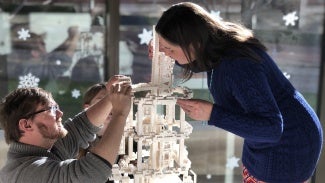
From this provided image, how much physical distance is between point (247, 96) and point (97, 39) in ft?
4.21

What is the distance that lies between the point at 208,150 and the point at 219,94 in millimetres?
1344

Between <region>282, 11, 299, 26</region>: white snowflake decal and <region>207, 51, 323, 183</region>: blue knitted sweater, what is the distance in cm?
120

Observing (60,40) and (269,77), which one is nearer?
(269,77)

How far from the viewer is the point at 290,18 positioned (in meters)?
2.32

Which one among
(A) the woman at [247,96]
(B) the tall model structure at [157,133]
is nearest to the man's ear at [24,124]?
(B) the tall model structure at [157,133]

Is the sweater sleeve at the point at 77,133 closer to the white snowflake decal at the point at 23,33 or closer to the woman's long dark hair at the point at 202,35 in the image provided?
the woman's long dark hair at the point at 202,35

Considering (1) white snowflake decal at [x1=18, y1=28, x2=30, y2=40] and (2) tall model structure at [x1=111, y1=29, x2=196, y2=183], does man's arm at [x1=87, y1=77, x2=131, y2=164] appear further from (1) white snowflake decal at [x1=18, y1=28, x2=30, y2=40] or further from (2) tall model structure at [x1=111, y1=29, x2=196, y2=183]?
(1) white snowflake decal at [x1=18, y1=28, x2=30, y2=40]

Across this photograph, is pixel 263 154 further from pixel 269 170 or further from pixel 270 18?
pixel 270 18

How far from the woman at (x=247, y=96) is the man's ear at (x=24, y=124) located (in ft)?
1.35

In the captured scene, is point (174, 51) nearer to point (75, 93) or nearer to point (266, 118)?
point (266, 118)

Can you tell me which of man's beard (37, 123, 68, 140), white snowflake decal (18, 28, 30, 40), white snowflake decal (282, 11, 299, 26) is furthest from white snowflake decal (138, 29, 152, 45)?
man's beard (37, 123, 68, 140)

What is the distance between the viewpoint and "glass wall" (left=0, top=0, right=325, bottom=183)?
2.17 m

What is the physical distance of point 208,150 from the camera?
2461mm

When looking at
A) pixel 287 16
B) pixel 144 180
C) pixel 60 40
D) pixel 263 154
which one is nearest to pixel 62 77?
pixel 60 40
